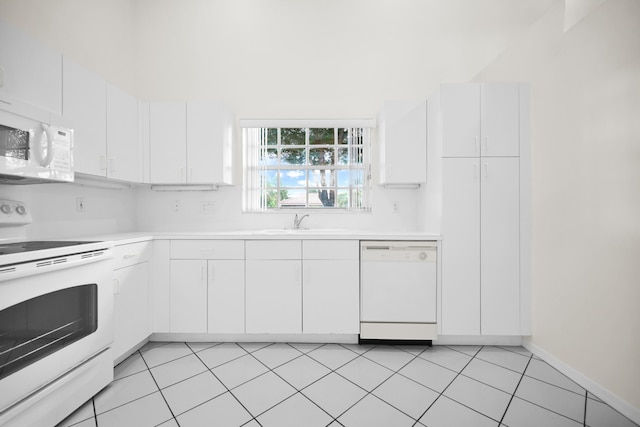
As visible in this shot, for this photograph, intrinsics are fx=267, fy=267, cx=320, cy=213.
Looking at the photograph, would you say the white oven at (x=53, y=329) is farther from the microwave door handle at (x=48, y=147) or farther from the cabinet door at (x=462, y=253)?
the cabinet door at (x=462, y=253)

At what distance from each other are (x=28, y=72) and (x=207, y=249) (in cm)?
160

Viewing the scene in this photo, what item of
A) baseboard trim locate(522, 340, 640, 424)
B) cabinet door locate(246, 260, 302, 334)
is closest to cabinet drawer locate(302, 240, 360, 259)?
cabinet door locate(246, 260, 302, 334)

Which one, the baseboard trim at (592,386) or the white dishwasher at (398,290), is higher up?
the white dishwasher at (398,290)

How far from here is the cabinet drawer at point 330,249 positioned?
234 cm

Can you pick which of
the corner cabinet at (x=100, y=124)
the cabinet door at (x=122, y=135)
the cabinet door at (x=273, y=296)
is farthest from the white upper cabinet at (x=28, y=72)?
the cabinet door at (x=273, y=296)

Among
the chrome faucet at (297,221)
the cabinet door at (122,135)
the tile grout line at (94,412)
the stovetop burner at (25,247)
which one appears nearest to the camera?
the stovetop burner at (25,247)

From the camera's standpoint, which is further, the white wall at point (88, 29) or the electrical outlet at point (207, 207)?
the electrical outlet at point (207, 207)

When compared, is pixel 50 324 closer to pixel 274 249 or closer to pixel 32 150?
pixel 32 150

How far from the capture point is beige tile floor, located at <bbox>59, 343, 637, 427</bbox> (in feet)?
4.91

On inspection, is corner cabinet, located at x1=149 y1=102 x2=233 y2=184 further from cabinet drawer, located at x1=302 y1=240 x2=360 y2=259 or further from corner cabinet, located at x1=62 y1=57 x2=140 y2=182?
cabinet drawer, located at x1=302 y1=240 x2=360 y2=259

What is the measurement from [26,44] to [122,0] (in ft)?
5.99

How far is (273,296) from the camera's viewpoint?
2340 mm

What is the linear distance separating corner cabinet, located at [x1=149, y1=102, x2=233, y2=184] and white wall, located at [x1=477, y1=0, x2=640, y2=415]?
2845 mm

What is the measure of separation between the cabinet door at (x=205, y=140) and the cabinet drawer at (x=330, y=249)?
3.81 feet
